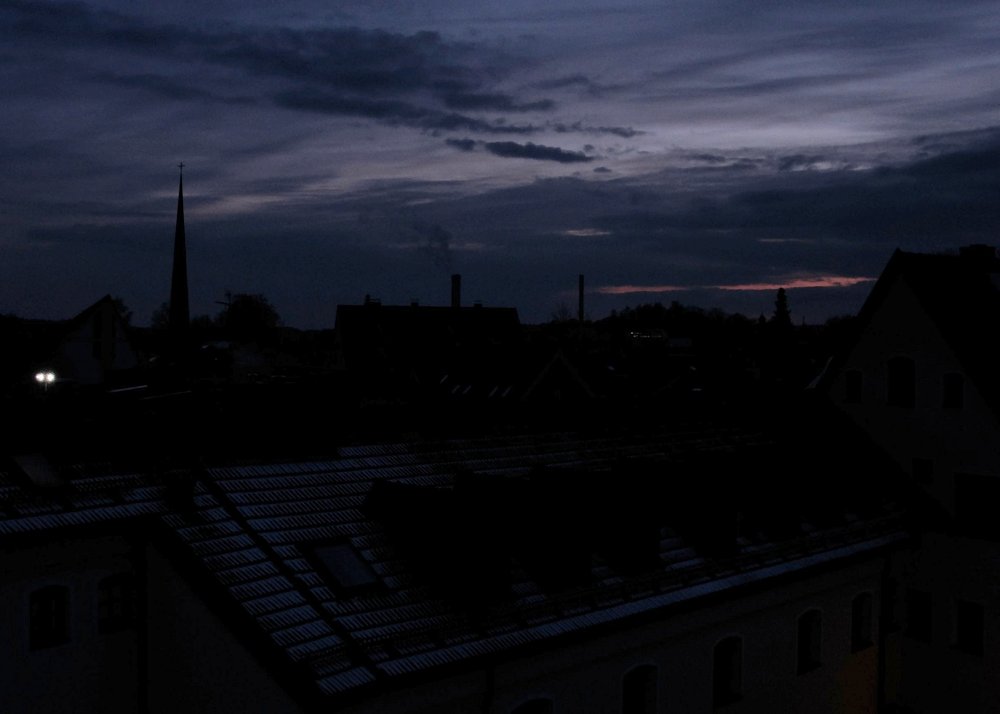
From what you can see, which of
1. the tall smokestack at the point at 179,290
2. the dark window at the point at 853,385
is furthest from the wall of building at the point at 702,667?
the tall smokestack at the point at 179,290

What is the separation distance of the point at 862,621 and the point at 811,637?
3.09 metres

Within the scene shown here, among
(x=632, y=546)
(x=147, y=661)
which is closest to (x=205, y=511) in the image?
(x=147, y=661)

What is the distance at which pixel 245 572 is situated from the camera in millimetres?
17250

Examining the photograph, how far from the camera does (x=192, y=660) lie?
1761cm

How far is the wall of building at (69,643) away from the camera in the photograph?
53.8ft

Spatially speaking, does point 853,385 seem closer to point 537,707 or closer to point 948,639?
point 948,639

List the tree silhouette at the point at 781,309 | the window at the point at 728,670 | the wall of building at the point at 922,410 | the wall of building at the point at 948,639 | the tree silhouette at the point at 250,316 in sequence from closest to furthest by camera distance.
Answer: the window at the point at 728,670
the wall of building at the point at 948,639
the wall of building at the point at 922,410
the tree silhouette at the point at 781,309
the tree silhouette at the point at 250,316

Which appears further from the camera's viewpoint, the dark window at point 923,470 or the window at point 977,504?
the dark window at point 923,470

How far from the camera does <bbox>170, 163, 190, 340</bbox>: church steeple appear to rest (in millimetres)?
34531

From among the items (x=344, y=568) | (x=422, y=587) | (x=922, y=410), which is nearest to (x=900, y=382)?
(x=922, y=410)

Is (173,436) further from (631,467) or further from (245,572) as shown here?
(631,467)

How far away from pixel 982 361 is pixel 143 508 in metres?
24.8

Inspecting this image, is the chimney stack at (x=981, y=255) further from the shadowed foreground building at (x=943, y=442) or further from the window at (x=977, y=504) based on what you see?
the window at (x=977, y=504)

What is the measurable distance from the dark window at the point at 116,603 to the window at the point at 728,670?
1346 cm
